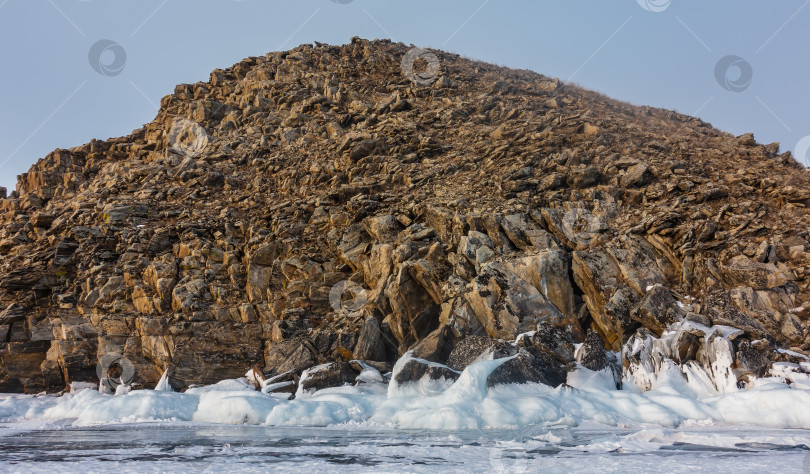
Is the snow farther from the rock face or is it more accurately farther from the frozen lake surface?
the rock face

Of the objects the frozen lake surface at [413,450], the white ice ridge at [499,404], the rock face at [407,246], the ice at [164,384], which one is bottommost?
the frozen lake surface at [413,450]

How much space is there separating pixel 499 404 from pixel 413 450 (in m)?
3.82

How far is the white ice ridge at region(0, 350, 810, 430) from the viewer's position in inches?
441

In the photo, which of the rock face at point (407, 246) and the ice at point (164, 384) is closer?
the rock face at point (407, 246)

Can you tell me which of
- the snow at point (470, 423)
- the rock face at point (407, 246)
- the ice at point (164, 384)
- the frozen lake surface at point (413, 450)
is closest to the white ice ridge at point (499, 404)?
the snow at point (470, 423)

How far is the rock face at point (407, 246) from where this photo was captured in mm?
14797

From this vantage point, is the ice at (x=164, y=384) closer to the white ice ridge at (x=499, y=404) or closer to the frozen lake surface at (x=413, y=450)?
the white ice ridge at (x=499, y=404)

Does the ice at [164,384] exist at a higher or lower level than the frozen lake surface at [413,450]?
higher

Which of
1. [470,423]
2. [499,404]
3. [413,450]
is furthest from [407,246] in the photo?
[413,450]

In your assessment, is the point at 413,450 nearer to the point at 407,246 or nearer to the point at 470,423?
the point at 470,423

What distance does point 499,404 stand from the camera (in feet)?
38.8

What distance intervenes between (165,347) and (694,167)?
2215cm

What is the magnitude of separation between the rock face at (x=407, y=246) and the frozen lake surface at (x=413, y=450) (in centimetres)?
315

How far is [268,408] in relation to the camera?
13234 millimetres
